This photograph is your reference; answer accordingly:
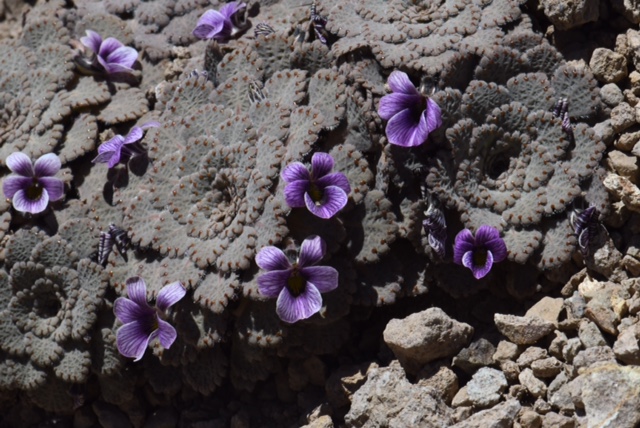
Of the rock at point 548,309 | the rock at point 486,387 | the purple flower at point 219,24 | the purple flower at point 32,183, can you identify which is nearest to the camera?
the rock at point 486,387

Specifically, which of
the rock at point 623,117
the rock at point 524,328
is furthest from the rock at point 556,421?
the rock at point 623,117

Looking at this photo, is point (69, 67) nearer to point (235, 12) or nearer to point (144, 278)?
point (235, 12)

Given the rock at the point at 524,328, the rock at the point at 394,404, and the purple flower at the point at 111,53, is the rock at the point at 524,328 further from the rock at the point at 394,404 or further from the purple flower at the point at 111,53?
the purple flower at the point at 111,53

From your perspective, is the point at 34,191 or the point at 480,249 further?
the point at 34,191

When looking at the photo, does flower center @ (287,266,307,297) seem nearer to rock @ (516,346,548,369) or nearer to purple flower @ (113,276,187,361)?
purple flower @ (113,276,187,361)

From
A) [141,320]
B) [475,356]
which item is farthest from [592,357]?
[141,320]

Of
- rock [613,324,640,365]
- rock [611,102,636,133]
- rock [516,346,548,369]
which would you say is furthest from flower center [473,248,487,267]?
rock [611,102,636,133]

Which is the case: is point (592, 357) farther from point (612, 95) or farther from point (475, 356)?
point (612, 95)
